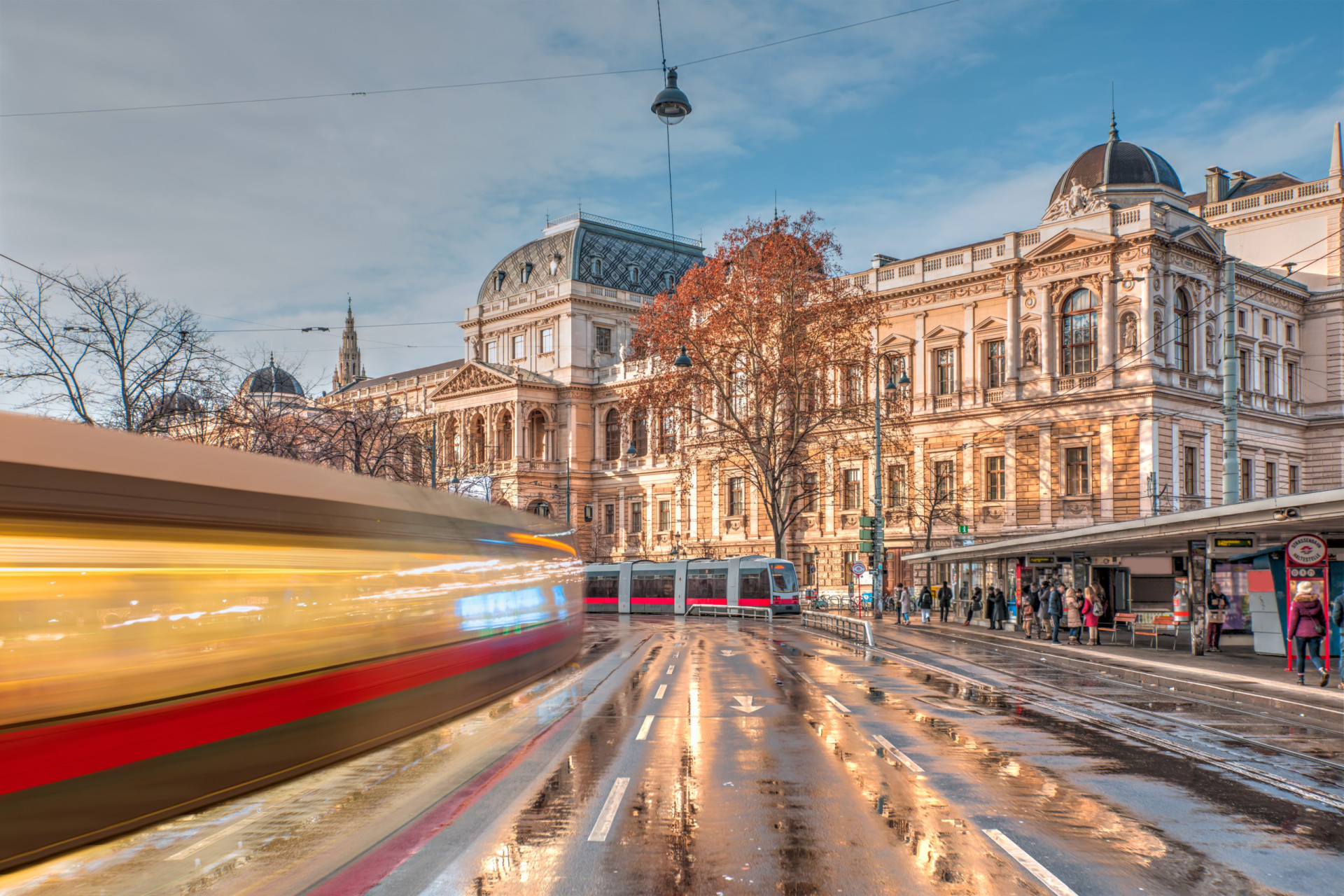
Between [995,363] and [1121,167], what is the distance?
10970mm

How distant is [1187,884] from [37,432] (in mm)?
7620

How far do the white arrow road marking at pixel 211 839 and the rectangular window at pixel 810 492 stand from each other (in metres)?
43.9

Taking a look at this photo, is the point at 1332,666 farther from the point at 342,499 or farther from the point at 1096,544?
the point at 342,499

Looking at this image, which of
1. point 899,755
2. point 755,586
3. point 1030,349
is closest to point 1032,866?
point 899,755

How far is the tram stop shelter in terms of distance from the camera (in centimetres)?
2092

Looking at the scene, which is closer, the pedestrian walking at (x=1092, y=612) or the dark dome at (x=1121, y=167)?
the pedestrian walking at (x=1092, y=612)

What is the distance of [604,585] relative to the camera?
60.8 meters

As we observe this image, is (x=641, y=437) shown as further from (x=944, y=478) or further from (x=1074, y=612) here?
(x=1074, y=612)

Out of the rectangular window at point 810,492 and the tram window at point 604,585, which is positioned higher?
the rectangular window at point 810,492

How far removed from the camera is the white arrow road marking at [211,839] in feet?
26.4

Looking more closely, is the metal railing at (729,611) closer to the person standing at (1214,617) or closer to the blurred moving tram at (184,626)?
the person standing at (1214,617)

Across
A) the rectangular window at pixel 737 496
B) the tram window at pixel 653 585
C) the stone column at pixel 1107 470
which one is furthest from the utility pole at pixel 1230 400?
the rectangular window at pixel 737 496

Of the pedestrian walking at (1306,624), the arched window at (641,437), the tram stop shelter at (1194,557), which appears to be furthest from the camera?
the arched window at (641,437)

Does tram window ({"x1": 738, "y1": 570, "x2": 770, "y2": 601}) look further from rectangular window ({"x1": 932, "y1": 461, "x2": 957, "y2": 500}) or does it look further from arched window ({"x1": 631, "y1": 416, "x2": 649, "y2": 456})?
arched window ({"x1": 631, "y1": 416, "x2": 649, "y2": 456})
